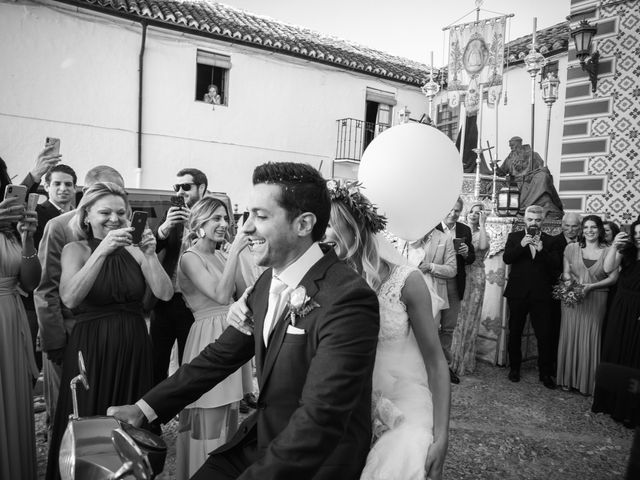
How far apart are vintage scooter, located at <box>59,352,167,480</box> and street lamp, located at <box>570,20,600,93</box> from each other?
30.8 feet

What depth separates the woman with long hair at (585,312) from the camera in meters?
5.73

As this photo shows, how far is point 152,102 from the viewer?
46.2 ft

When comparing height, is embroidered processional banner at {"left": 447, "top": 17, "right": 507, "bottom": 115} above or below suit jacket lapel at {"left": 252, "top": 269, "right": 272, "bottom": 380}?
above

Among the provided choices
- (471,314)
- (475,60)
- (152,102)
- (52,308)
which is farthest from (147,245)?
(152,102)

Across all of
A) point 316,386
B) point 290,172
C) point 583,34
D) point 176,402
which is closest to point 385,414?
point 316,386

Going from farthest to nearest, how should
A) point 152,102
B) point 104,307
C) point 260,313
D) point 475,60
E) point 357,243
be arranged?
point 152,102 < point 475,60 < point 104,307 < point 357,243 < point 260,313

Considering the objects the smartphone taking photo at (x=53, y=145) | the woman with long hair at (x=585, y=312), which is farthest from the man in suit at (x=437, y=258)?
the smartphone taking photo at (x=53, y=145)

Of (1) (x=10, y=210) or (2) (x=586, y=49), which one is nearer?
(1) (x=10, y=210)

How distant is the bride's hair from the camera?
2367 mm

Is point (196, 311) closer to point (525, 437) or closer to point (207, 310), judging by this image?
point (207, 310)

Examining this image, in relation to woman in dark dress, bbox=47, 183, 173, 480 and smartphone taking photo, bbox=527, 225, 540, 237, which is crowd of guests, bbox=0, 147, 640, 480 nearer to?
woman in dark dress, bbox=47, 183, 173, 480

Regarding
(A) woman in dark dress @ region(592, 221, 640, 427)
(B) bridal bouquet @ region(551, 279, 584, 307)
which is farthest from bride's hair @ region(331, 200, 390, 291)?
(B) bridal bouquet @ region(551, 279, 584, 307)

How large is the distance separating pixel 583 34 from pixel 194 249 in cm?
804

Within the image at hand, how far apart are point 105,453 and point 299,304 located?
0.77m
